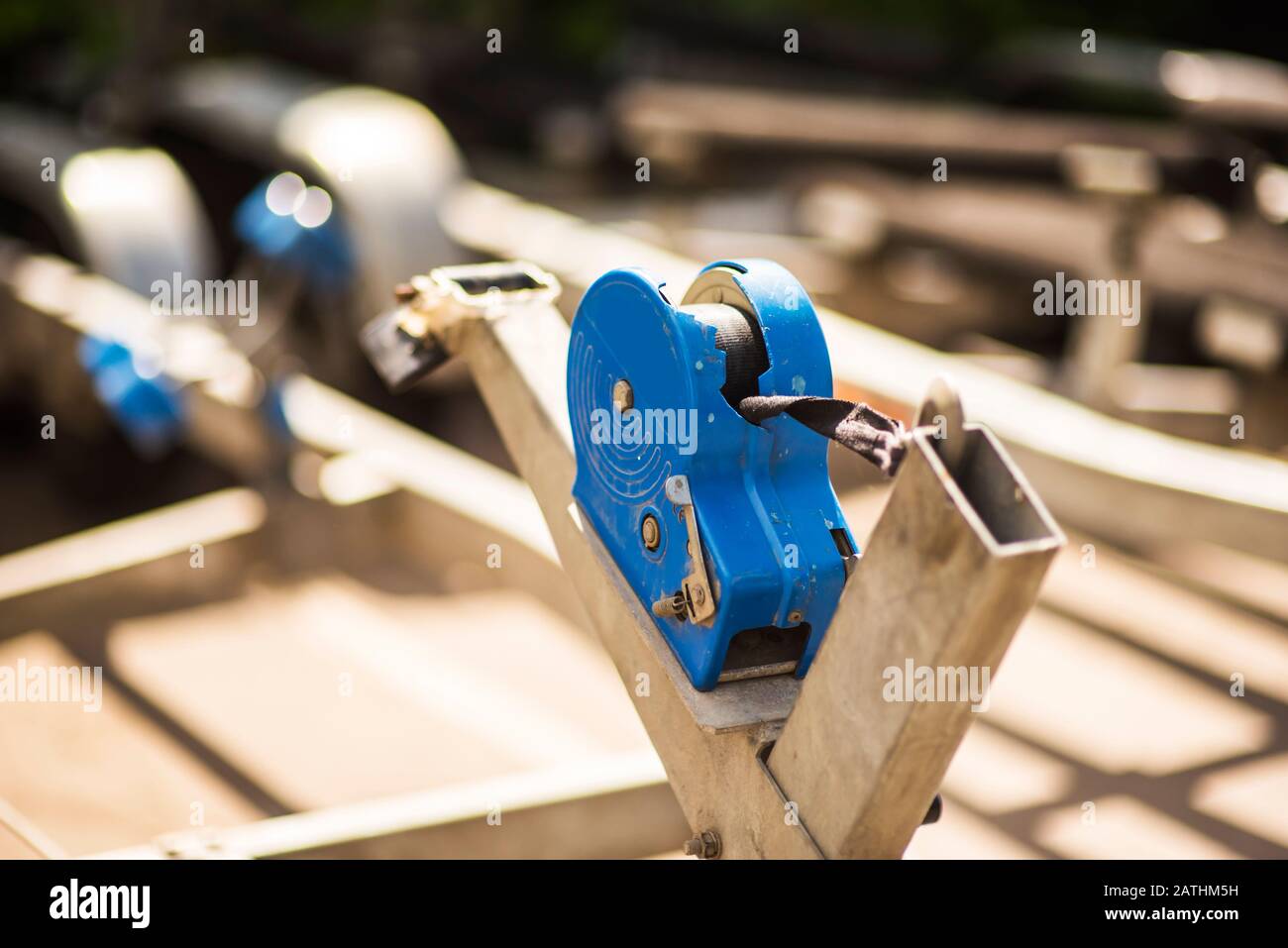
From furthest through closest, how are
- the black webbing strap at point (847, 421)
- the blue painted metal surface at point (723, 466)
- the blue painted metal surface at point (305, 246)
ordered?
the blue painted metal surface at point (305, 246) < the blue painted metal surface at point (723, 466) < the black webbing strap at point (847, 421)

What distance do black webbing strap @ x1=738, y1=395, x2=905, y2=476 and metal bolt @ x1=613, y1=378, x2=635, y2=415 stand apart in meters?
0.15

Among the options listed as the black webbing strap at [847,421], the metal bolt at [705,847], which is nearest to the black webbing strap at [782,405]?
the black webbing strap at [847,421]

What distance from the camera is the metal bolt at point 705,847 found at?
4.68ft

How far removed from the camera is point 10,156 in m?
4.57

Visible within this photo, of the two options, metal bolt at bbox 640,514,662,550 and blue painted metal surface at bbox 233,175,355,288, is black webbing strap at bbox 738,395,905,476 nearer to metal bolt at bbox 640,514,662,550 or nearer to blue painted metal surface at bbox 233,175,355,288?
metal bolt at bbox 640,514,662,550

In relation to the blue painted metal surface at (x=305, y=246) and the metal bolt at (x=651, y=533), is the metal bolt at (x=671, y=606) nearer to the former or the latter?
the metal bolt at (x=651, y=533)

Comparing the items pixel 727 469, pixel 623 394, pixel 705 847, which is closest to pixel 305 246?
pixel 623 394

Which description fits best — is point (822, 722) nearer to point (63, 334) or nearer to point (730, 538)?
point (730, 538)

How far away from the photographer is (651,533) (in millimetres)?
1445

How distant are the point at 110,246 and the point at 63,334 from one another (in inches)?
17.1

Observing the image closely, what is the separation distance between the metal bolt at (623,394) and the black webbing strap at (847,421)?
15cm

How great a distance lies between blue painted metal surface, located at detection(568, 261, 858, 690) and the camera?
1.36 meters

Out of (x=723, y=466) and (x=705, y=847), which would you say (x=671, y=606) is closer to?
(x=723, y=466)

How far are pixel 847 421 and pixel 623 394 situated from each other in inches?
12.6
